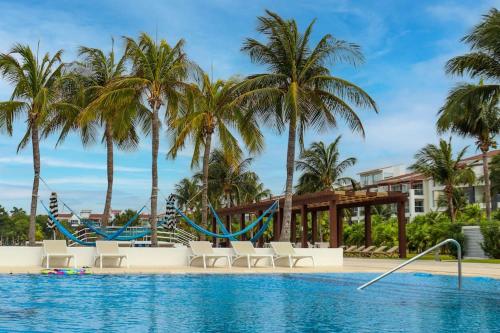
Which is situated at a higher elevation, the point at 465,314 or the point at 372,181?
the point at 372,181

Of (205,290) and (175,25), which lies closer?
(205,290)

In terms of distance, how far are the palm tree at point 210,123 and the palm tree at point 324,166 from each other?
65.6 feet

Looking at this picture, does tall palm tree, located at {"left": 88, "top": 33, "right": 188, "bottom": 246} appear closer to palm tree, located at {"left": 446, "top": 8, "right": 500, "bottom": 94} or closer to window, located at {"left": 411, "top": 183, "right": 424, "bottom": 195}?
palm tree, located at {"left": 446, "top": 8, "right": 500, "bottom": 94}

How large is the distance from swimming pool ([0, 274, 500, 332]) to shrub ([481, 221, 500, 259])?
41.9 feet

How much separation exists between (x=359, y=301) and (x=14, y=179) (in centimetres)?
2091

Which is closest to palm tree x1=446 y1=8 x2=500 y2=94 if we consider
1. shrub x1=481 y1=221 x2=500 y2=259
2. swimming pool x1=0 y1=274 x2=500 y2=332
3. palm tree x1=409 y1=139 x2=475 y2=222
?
shrub x1=481 y1=221 x2=500 y2=259

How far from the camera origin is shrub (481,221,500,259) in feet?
82.7

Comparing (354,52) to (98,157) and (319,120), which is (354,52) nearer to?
(319,120)

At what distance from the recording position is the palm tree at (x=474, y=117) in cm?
2092

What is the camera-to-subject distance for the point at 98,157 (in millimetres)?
29562

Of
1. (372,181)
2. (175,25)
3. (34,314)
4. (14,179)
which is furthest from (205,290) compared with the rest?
(372,181)

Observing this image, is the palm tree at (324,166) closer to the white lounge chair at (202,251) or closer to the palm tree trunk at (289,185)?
the palm tree trunk at (289,185)

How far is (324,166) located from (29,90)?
27.0m

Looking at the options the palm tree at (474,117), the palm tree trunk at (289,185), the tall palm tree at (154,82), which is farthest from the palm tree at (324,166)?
the tall palm tree at (154,82)
